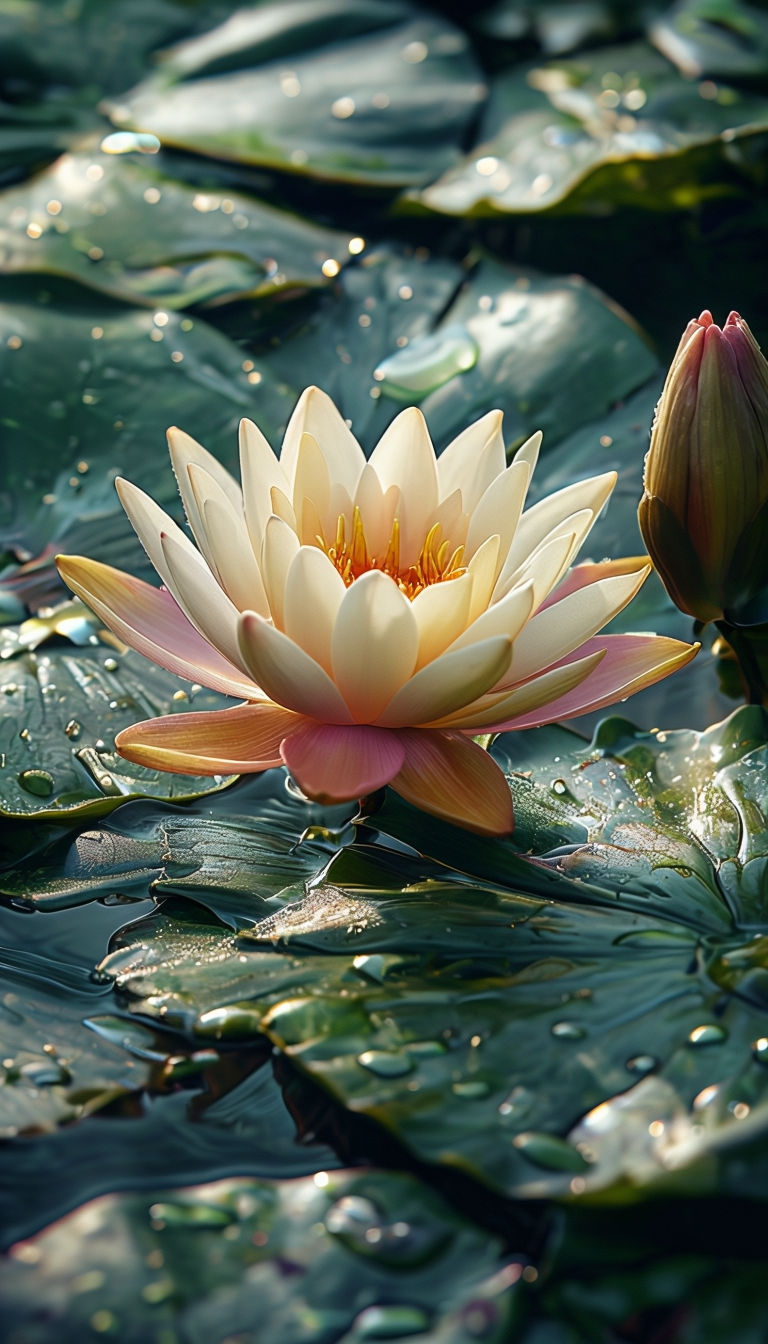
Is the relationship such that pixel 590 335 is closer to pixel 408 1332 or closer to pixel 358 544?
pixel 358 544

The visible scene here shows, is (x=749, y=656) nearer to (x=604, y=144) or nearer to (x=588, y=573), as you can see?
(x=588, y=573)

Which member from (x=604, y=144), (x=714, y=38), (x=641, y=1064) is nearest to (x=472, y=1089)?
(x=641, y=1064)

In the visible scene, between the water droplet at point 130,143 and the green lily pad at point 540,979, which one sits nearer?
the green lily pad at point 540,979

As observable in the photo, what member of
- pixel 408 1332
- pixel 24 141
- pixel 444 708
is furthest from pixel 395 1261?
pixel 24 141

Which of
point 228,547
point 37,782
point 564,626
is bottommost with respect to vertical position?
point 37,782

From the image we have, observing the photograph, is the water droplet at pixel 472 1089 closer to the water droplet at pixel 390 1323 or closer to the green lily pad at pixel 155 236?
the water droplet at pixel 390 1323

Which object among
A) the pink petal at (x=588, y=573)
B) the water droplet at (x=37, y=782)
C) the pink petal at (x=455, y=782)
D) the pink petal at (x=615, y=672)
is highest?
the pink petal at (x=588, y=573)

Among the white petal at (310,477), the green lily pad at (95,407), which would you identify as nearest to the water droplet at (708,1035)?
the white petal at (310,477)
